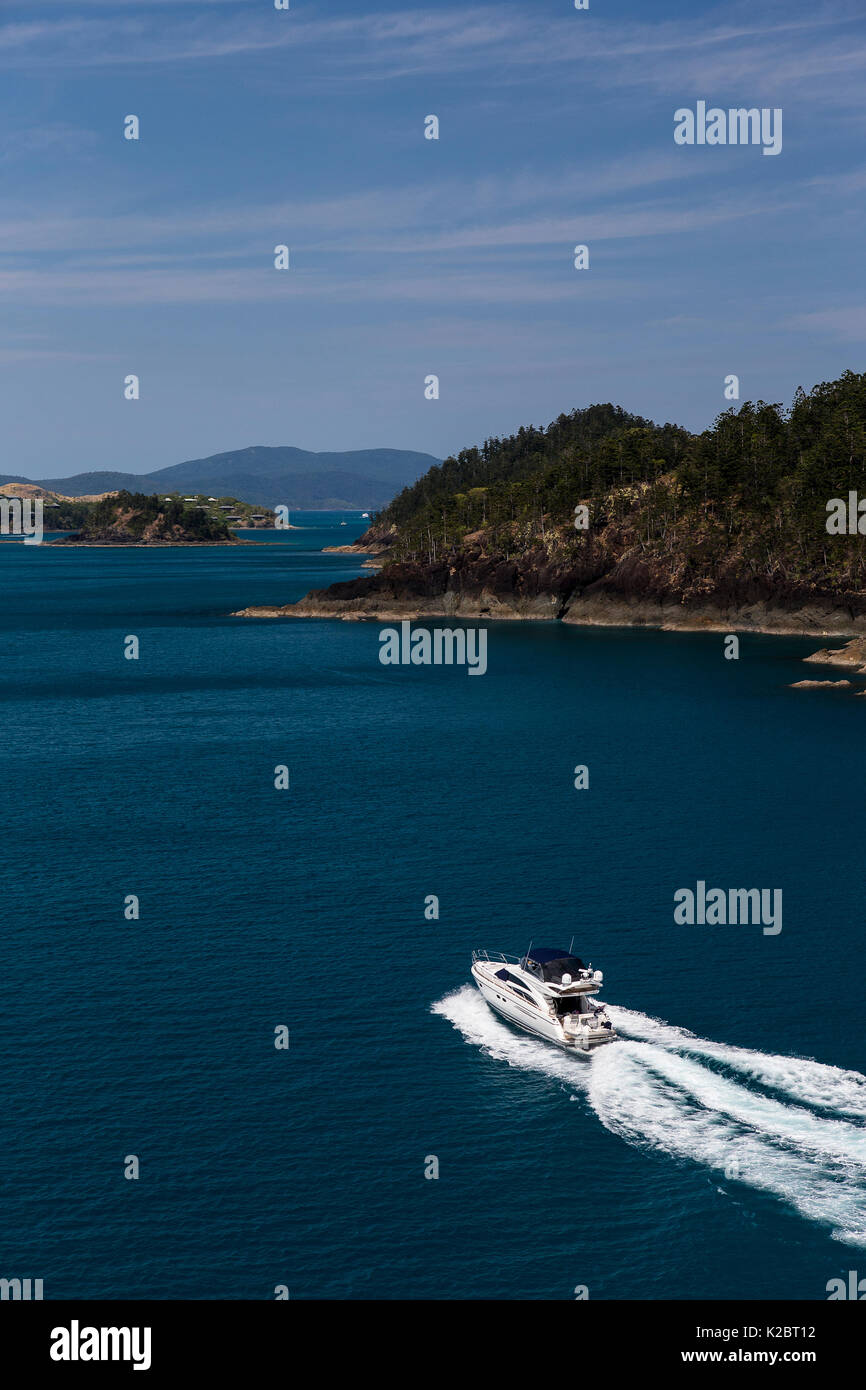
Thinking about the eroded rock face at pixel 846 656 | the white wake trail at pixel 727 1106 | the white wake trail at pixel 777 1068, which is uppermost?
the eroded rock face at pixel 846 656

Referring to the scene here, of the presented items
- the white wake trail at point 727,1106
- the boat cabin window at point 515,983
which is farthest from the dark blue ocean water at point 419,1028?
the boat cabin window at point 515,983

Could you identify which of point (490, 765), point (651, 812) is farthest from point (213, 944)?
point (490, 765)

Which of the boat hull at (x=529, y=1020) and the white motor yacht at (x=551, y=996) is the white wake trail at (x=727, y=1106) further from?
the white motor yacht at (x=551, y=996)

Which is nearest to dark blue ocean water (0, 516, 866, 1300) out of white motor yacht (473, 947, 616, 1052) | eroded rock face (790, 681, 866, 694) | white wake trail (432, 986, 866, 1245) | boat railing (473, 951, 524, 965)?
white wake trail (432, 986, 866, 1245)

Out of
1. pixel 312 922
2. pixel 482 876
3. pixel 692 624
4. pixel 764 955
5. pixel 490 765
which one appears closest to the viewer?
pixel 764 955

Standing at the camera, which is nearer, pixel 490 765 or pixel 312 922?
pixel 312 922

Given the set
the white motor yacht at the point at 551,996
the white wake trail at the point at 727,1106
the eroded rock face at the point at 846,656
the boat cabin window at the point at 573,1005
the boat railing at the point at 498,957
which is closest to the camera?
the white wake trail at the point at 727,1106

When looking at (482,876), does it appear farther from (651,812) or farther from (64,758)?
(64,758)
